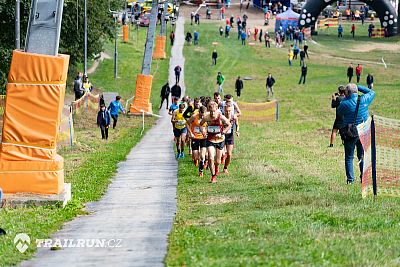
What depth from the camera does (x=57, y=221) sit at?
15680 millimetres

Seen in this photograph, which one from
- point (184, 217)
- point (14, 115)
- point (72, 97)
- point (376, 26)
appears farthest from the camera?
point (376, 26)

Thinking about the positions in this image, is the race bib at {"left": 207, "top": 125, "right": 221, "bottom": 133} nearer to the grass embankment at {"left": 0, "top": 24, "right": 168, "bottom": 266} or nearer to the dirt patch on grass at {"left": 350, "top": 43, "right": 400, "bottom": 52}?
the grass embankment at {"left": 0, "top": 24, "right": 168, "bottom": 266}

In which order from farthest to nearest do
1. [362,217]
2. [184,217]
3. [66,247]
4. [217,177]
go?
[217,177]
[184,217]
[362,217]
[66,247]

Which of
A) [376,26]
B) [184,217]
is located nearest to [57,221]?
[184,217]

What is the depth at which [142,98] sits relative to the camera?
4969 cm

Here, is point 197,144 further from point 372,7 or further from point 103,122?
point 372,7

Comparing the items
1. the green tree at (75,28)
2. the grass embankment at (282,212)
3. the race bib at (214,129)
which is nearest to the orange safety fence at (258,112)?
the grass embankment at (282,212)

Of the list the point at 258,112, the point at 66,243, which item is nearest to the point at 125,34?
the point at 258,112

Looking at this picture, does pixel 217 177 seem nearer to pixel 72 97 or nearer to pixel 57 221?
pixel 57 221

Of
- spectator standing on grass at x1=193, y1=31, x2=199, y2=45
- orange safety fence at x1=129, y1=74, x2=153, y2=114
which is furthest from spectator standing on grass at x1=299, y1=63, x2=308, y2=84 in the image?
spectator standing on grass at x1=193, y1=31, x2=199, y2=45

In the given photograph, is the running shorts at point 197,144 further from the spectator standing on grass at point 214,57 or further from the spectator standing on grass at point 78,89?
the spectator standing on grass at point 214,57

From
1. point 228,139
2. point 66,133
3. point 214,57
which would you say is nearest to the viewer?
point 228,139

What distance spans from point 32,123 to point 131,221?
2973mm

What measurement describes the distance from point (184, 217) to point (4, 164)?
355cm
